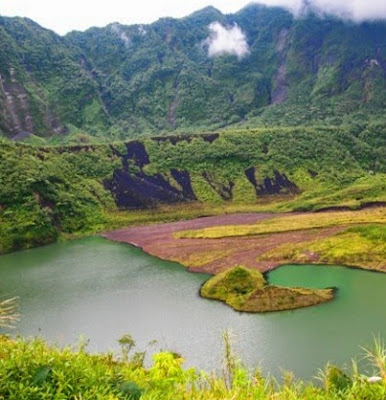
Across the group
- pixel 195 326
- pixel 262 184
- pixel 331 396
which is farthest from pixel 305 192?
pixel 331 396

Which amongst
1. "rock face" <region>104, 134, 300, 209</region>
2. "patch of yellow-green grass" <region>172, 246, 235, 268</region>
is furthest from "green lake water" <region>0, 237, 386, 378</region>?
"rock face" <region>104, 134, 300, 209</region>

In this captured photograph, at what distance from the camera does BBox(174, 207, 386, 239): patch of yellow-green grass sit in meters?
102

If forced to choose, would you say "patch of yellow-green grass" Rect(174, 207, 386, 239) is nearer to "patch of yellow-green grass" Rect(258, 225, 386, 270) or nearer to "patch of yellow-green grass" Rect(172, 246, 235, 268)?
"patch of yellow-green grass" Rect(172, 246, 235, 268)

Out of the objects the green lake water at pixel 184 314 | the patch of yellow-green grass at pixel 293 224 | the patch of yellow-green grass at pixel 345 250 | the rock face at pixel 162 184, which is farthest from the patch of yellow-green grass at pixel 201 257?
the rock face at pixel 162 184

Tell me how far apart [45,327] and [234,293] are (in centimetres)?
2196

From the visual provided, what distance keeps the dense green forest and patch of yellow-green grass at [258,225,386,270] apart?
116 ft

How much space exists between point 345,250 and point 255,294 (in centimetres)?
2450

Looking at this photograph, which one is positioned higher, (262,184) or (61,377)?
(61,377)

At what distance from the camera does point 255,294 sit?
6147 cm

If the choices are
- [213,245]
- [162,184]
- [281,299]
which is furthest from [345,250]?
[162,184]

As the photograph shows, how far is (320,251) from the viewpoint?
82.9 meters

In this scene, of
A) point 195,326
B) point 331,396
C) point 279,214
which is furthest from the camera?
point 279,214

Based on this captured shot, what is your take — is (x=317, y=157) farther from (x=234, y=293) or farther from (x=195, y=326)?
(x=195, y=326)

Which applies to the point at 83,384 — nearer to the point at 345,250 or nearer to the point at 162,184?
the point at 345,250
